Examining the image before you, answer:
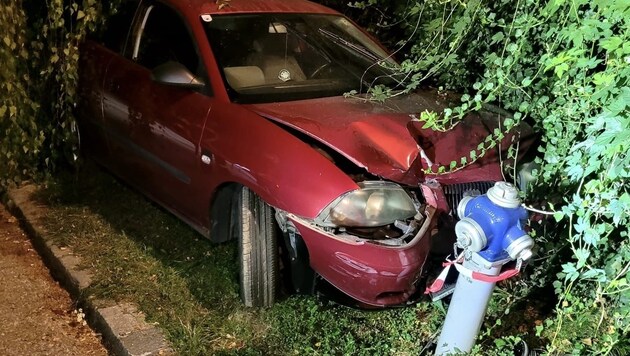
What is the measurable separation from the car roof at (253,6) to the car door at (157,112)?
0.56ft

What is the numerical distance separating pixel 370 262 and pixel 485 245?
54 centimetres

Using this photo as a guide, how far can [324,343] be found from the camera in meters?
3.05

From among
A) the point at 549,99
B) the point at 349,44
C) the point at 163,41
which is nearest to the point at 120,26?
the point at 163,41

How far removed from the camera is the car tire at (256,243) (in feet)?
10.3

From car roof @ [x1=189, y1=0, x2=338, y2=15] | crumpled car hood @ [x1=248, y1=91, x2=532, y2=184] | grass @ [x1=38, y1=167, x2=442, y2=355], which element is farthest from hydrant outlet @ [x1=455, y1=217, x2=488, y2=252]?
car roof @ [x1=189, y1=0, x2=338, y2=15]

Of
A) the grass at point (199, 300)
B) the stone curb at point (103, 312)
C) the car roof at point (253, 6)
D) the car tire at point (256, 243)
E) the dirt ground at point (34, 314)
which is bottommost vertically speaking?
the dirt ground at point (34, 314)

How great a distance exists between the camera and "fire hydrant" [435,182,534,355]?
7.88ft

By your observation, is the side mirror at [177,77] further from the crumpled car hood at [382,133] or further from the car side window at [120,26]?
the car side window at [120,26]

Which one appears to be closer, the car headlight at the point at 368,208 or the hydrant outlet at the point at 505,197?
the hydrant outlet at the point at 505,197

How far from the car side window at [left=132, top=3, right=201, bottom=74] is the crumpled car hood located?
72cm

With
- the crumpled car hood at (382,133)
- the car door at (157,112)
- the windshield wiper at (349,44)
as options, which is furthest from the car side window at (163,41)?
the windshield wiper at (349,44)

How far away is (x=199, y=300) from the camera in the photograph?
3.42 meters

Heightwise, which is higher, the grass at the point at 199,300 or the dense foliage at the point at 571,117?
the dense foliage at the point at 571,117

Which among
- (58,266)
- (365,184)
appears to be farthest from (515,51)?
(58,266)
